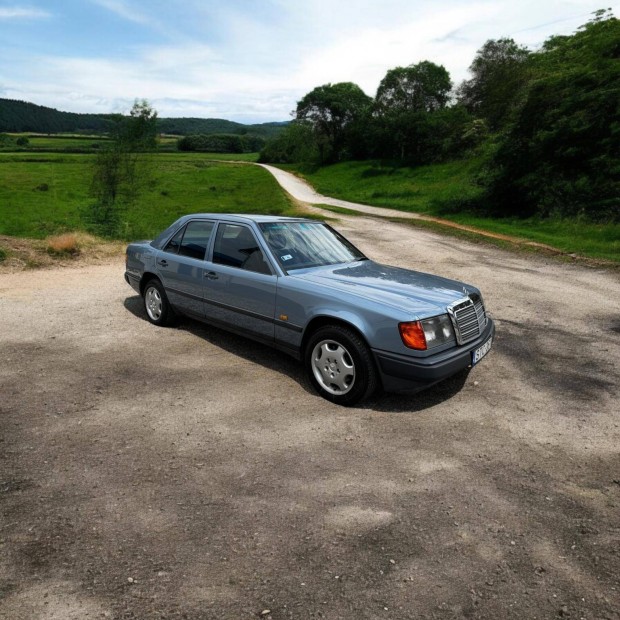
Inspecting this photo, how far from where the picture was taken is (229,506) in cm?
303

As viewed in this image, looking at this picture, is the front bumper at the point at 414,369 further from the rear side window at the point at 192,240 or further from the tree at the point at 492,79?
the tree at the point at 492,79

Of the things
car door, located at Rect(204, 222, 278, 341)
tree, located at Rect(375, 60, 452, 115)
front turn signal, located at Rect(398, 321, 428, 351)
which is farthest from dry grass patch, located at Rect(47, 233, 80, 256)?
tree, located at Rect(375, 60, 452, 115)

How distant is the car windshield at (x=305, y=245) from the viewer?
5168 mm

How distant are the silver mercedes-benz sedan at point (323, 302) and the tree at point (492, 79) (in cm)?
3833

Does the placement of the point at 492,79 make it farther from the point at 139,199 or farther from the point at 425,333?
the point at 425,333

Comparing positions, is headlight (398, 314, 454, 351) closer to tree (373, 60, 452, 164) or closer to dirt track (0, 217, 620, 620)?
dirt track (0, 217, 620, 620)

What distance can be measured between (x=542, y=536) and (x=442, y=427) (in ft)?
4.40

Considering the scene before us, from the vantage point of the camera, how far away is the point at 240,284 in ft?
17.1

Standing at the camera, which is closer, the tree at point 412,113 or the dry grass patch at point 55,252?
the dry grass patch at point 55,252

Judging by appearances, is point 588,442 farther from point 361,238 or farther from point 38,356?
point 361,238

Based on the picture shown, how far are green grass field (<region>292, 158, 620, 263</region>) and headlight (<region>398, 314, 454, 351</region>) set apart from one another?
10.3m

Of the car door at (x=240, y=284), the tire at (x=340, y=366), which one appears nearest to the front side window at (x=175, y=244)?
the car door at (x=240, y=284)

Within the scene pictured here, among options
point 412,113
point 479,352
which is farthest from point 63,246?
point 412,113

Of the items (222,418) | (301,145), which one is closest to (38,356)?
(222,418)
